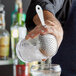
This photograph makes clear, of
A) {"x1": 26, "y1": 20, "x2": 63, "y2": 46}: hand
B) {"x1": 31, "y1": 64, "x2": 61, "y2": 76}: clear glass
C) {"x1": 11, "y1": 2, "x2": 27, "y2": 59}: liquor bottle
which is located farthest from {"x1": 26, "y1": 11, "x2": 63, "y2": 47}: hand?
{"x1": 11, "y1": 2, "x2": 27, "y2": 59}: liquor bottle

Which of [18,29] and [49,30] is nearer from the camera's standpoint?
[49,30]

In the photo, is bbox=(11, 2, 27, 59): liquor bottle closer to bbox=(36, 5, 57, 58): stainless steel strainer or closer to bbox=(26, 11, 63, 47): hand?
bbox=(26, 11, 63, 47): hand

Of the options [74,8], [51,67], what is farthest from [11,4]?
[51,67]

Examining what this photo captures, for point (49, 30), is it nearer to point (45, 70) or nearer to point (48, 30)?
point (48, 30)

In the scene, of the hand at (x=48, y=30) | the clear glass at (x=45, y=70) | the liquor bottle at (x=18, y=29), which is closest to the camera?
the hand at (x=48, y=30)

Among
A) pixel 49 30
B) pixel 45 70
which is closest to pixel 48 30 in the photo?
pixel 49 30

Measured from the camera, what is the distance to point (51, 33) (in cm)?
59

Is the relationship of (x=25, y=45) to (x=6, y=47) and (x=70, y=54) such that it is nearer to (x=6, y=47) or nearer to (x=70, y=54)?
(x=70, y=54)

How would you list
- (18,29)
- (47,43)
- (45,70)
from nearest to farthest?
(47,43) → (45,70) → (18,29)

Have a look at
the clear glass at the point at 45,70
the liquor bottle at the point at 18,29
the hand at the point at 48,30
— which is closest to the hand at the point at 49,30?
the hand at the point at 48,30

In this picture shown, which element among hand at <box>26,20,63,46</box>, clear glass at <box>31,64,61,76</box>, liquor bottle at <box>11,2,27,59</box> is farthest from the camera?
liquor bottle at <box>11,2,27,59</box>

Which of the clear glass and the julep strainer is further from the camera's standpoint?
the clear glass

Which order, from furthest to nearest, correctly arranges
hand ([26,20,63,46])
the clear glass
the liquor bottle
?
the liquor bottle, the clear glass, hand ([26,20,63,46])

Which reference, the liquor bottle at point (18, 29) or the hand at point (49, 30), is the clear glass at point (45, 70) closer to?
the hand at point (49, 30)
